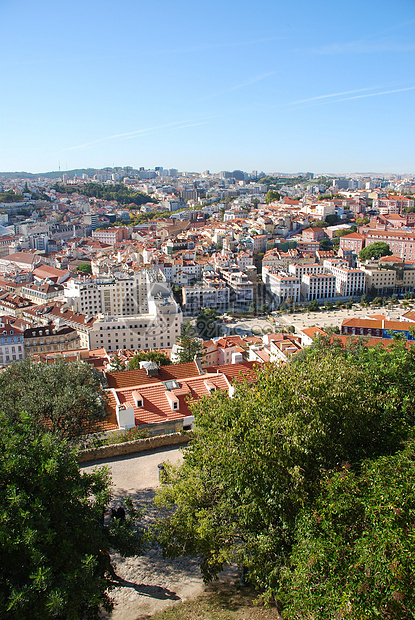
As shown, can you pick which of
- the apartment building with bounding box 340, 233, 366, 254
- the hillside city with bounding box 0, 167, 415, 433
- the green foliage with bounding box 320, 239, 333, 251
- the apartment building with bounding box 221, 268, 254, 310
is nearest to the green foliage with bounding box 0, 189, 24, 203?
the hillside city with bounding box 0, 167, 415, 433

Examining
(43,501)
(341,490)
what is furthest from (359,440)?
(43,501)

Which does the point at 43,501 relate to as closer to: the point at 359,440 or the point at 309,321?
the point at 359,440

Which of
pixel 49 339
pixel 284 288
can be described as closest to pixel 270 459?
pixel 49 339

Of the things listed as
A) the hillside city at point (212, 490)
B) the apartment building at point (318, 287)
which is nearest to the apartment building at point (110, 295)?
the apartment building at point (318, 287)

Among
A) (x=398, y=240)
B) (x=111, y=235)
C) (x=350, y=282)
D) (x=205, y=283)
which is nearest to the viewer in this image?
(x=205, y=283)

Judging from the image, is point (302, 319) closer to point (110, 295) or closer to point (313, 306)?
point (313, 306)

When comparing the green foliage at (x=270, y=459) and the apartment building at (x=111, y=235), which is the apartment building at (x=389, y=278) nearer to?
the apartment building at (x=111, y=235)

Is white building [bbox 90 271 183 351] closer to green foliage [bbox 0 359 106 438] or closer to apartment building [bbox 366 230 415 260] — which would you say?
green foliage [bbox 0 359 106 438]
